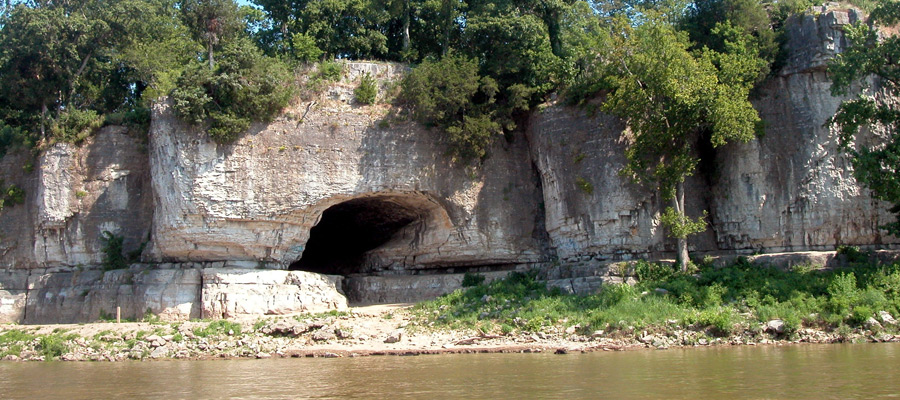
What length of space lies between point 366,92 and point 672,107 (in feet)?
35.8

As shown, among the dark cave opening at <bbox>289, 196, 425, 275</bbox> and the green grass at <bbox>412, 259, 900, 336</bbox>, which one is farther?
the dark cave opening at <bbox>289, 196, 425, 275</bbox>

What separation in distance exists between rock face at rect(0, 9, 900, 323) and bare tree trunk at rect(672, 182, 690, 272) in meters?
1.02

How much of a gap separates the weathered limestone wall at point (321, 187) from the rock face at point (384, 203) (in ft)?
0.17

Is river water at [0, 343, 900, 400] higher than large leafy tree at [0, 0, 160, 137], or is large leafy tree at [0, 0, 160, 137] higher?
large leafy tree at [0, 0, 160, 137]

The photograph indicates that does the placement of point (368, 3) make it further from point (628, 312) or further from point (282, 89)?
point (628, 312)

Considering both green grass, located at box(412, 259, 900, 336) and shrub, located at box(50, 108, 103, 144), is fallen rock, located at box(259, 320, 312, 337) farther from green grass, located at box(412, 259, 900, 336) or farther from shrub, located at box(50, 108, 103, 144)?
shrub, located at box(50, 108, 103, 144)

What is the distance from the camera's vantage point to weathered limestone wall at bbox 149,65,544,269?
84.7 feet

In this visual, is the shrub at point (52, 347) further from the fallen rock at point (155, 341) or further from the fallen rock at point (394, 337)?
the fallen rock at point (394, 337)

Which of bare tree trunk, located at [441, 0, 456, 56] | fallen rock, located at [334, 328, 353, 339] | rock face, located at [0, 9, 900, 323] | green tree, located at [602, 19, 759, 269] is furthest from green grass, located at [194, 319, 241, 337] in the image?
bare tree trunk, located at [441, 0, 456, 56]

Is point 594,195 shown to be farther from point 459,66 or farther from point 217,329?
point 217,329

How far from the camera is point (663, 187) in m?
25.2

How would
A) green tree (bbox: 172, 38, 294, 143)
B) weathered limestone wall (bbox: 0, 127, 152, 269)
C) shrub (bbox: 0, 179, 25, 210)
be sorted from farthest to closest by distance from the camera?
shrub (bbox: 0, 179, 25, 210)
weathered limestone wall (bbox: 0, 127, 152, 269)
green tree (bbox: 172, 38, 294, 143)

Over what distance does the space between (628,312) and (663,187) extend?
5234 mm

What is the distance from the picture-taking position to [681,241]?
24.8 metres
